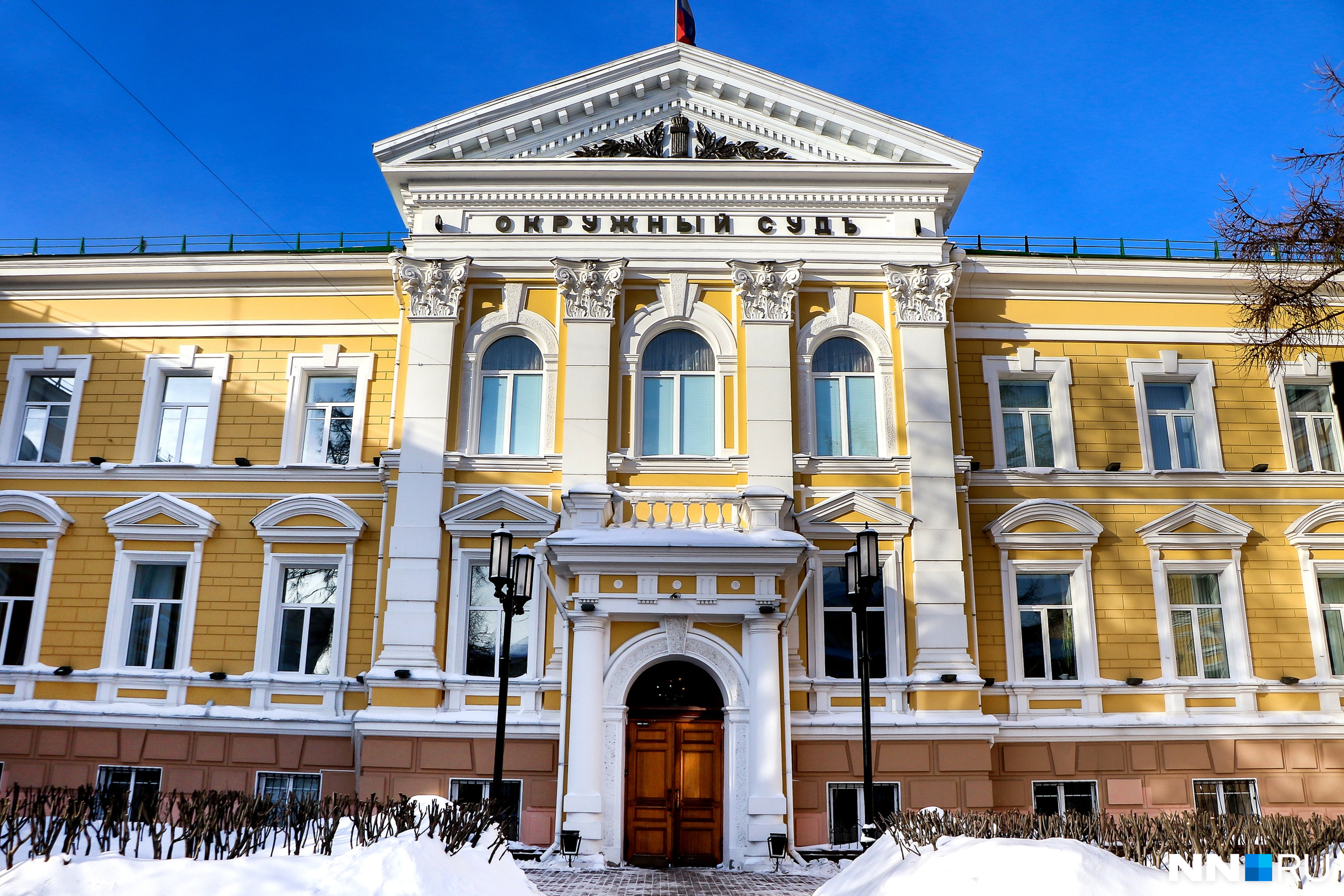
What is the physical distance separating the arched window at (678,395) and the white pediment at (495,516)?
2312 mm

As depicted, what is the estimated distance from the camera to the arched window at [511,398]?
1930 centimetres

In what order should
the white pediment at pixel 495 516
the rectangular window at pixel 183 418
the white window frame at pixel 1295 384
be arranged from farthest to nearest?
1. the rectangular window at pixel 183 418
2. the white window frame at pixel 1295 384
3. the white pediment at pixel 495 516

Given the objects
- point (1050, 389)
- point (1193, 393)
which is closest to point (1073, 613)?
point (1050, 389)

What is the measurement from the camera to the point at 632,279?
19.8 metres

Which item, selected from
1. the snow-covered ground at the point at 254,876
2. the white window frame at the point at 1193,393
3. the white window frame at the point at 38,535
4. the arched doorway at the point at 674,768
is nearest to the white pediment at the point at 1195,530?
the white window frame at the point at 1193,393

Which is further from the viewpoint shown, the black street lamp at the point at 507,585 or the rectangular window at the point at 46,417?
the rectangular window at the point at 46,417

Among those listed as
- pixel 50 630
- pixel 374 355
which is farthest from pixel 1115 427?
pixel 50 630

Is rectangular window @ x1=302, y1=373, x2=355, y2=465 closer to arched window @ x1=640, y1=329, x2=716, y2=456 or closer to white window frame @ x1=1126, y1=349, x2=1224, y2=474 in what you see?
arched window @ x1=640, y1=329, x2=716, y2=456

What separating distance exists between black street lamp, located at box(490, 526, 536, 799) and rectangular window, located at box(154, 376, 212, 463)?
9326 mm

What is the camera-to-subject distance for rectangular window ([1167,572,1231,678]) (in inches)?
760

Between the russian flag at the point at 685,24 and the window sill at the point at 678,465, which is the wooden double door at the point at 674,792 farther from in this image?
the russian flag at the point at 685,24

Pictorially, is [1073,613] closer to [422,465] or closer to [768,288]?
[768,288]

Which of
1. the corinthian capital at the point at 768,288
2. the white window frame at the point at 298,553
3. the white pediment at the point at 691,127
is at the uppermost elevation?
the white pediment at the point at 691,127

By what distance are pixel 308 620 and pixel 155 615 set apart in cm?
307
